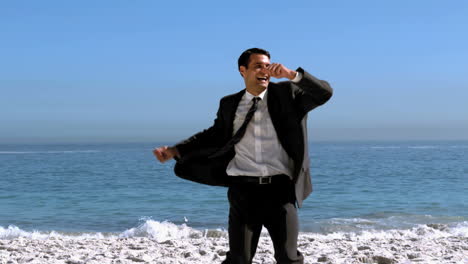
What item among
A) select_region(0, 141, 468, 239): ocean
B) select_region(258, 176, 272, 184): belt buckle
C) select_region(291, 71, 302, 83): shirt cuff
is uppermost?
select_region(291, 71, 302, 83): shirt cuff

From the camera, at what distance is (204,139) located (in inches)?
172

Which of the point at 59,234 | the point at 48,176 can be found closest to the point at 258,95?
the point at 59,234

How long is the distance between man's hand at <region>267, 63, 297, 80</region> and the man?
177mm

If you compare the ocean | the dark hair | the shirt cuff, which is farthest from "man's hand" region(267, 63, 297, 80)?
the ocean

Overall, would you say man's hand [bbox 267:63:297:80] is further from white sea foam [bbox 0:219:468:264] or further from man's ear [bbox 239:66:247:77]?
white sea foam [bbox 0:219:468:264]

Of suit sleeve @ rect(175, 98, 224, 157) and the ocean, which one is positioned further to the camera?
the ocean

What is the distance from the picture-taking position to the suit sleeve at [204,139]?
4.33 metres

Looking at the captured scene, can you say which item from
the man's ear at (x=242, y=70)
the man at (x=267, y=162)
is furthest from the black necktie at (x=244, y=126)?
the man's ear at (x=242, y=70)

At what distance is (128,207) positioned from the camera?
18266 millimetres

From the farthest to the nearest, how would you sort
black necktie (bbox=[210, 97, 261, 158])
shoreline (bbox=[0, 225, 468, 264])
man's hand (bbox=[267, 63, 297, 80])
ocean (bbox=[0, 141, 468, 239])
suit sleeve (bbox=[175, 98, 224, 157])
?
ocean (bbox=[0, 141, 468, 239])
shoreline (bbox=[0, 225, 468, 264])
suit sleeve (bbox=[175, 98, 224, 157])
black necktie (bbox=[210, 97, 261, 158])
man's hand (bbox=[267, 63, 297, 80])

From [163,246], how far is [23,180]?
74.2ft

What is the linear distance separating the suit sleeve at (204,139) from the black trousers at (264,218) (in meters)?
0.42

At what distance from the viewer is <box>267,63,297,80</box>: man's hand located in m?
3.65

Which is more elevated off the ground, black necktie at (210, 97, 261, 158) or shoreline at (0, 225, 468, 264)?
black necktie at (210, 97, 261, 158)
